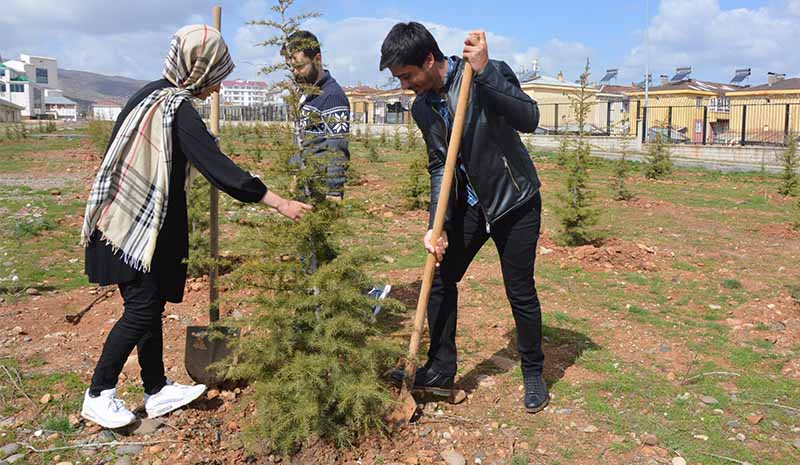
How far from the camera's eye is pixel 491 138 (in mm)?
3375

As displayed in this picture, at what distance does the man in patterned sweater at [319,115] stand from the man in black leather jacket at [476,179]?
423mm

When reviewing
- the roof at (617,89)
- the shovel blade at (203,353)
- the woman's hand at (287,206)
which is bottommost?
the shovel blade at (203,353)

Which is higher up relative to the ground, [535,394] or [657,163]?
[657,163]

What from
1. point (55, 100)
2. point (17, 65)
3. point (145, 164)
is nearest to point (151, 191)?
point (145, 164)

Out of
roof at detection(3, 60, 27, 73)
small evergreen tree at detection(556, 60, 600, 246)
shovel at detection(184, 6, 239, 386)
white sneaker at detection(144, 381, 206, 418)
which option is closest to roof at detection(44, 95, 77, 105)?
roof at detection(3, 60, 27, 73)

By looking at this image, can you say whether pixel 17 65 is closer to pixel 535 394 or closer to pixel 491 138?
pixel 491 138

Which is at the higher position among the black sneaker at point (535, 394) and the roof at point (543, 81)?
the roof at point (543, 81)

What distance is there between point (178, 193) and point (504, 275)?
1.78 m

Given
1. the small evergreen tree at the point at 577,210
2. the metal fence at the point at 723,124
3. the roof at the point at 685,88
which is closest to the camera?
the small evergreen tree at the point at 577,210

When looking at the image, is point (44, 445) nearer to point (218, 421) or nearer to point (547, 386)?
point (218, 421)

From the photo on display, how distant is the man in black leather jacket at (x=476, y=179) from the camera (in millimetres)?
3197

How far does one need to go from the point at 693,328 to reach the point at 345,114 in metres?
3.20

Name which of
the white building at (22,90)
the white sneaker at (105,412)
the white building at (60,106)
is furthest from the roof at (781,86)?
the white building at (60,106)

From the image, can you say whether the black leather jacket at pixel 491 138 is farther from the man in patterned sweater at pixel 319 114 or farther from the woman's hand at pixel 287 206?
the woman's hand at pixel 287 206
